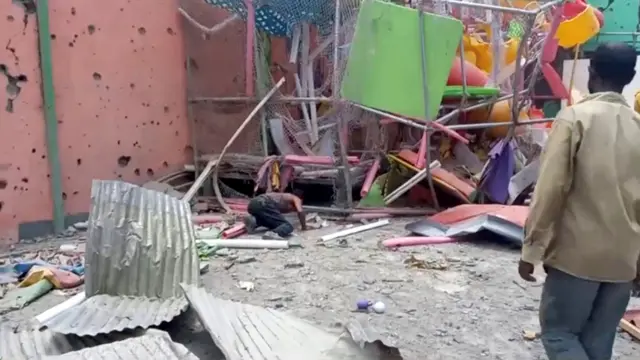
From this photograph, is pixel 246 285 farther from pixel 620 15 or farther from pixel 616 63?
pixel 620 15

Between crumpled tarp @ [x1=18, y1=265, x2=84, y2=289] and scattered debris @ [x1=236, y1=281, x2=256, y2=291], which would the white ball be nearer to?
scattered debris @ [x1=236, y1=281, x2=256, y2=291]

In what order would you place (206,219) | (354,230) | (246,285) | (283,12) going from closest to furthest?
(246,285) < (354,230) < (206,219) < (283,12)

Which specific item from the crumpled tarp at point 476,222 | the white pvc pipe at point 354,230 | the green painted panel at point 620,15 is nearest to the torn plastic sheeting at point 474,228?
the crumpled tarp at point 476,222

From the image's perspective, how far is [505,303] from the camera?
3922 mm

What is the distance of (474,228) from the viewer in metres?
5.30

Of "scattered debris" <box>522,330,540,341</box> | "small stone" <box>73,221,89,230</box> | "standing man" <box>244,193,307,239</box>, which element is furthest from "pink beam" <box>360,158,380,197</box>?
"scattered debris" <box>522,330,540,341</box>

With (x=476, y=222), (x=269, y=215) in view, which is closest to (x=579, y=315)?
(x=476, y=222)

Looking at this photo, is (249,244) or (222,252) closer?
(222,252)

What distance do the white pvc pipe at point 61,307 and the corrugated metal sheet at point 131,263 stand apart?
0.32 feet

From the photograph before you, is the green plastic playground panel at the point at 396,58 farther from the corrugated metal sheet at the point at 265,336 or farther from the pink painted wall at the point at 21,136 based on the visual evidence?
the corrugated metal sheet at the point at 265,336

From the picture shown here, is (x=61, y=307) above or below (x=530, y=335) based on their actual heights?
above

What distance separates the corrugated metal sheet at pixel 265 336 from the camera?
8.87ft

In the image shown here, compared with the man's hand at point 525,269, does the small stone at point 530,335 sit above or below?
below

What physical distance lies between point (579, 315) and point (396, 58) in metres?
3.64
